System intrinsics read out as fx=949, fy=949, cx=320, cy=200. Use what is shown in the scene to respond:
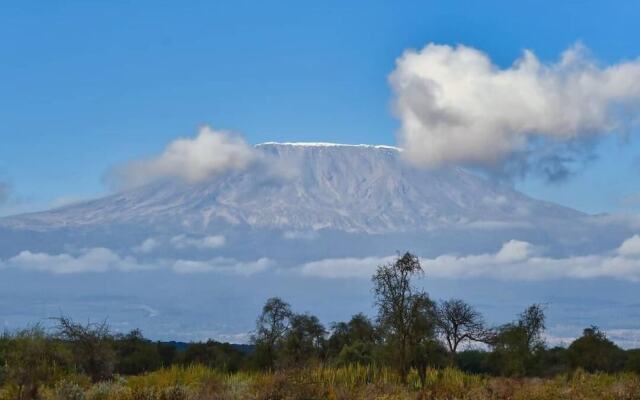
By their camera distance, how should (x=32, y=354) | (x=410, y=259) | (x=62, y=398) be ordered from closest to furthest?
1. (x=62, y=398)
2. (x=32, y=354)
3. (x=410, y=259)

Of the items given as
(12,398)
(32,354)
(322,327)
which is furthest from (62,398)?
(322,327)

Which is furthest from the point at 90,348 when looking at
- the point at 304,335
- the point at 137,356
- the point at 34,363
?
the point at 304,335

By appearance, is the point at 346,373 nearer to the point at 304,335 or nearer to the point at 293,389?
the point at 293,389

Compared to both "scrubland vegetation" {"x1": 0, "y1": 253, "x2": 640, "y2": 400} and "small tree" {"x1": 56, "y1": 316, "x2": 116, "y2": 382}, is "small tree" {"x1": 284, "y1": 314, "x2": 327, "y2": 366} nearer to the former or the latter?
"scrubland vegetation" {"x1": 0, "y1": 253, "x2": 640, "y2": 400}

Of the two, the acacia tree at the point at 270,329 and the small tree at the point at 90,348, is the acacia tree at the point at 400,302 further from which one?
the acacia tree at the point at 270,329

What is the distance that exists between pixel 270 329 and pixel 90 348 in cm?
5086

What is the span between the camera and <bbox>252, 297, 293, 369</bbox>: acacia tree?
263 feet

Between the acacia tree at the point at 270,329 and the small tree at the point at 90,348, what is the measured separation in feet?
148

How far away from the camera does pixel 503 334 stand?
235 ft

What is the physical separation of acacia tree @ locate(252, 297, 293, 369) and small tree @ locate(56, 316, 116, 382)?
4521 centimetres

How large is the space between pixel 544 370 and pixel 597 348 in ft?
17.8

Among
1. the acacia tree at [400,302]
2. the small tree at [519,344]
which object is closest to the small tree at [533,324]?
the small tree at [519,344]

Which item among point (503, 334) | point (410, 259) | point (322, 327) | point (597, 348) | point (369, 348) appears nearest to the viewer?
point (410, 259)

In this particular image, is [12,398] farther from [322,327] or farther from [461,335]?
[322,327]
